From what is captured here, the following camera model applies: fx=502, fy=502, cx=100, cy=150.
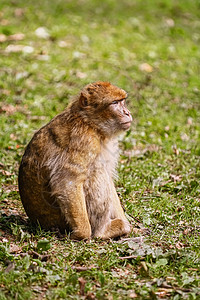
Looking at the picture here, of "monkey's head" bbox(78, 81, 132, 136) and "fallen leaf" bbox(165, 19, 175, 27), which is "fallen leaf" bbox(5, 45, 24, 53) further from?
"monkey's head" bbox(78, 81, 132, 136)

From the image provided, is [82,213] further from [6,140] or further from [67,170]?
[6,140]

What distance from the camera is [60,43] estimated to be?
38.7ft

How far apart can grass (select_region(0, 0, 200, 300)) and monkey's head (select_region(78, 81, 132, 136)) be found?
1190mm

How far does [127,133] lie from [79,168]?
2.90 metres

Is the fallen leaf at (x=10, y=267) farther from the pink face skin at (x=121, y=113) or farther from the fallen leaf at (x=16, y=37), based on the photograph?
the fallen leaf at (x=16, y=37)

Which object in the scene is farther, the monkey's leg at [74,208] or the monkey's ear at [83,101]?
the monkey's ear at [83,101]

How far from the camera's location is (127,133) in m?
7.73

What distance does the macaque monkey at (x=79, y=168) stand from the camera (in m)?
4.93

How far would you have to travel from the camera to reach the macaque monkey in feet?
16.2

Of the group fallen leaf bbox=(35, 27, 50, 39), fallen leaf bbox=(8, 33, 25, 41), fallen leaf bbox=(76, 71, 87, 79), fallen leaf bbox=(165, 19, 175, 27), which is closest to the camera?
fallen leaf bbox=(76, 71, 87, 79)

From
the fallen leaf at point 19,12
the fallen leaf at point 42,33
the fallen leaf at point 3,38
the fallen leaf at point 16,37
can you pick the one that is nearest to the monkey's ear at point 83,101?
the fallen leaf at point 3,38

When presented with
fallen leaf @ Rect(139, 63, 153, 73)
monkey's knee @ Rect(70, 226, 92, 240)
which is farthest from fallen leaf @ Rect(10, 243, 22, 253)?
fallen leaf @ Rect(139, 63, 153, 73)

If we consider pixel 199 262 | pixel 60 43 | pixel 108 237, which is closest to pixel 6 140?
pixel 108 237

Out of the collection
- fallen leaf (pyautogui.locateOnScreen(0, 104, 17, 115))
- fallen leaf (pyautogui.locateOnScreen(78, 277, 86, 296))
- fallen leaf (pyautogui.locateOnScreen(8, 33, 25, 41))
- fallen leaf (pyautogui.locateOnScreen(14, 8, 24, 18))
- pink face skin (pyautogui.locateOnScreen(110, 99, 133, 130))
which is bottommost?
fallen leaf (pyautogui.locateOnScreen(0, 104, 17, 115))
